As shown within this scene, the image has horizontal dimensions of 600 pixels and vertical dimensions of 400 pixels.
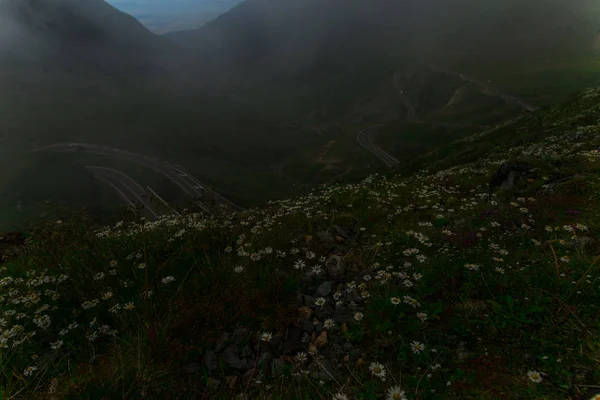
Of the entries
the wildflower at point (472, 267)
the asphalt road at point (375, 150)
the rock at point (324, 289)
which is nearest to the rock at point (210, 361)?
the rock at point (324, 289)

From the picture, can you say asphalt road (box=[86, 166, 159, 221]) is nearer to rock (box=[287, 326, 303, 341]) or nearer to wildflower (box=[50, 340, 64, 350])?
wildflower (box=[50, 340, 64, 350])

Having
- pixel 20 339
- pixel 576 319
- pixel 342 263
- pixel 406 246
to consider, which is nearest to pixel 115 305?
pixel 20 339

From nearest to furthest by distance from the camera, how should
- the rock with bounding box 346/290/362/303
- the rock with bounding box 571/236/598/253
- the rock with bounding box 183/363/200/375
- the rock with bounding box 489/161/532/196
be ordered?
the rock with bounding box 183/363/200/375, the rock with bounding box 346/290/362/303, the rock with bounding box 571/236/598/253, the rock with bounding box 489/161/532/196

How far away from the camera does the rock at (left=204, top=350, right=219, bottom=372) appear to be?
14.9 ft

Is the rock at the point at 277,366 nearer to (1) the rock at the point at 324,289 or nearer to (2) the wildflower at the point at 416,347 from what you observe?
(1) the rock at the point at 324,289

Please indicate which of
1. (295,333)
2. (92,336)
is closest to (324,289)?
(295,333)

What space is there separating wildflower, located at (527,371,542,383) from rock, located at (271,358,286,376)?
2.90 meters

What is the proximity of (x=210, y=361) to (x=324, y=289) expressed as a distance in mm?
2267

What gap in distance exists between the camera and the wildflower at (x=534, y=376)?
11.6 ft

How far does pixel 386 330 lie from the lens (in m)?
4.68

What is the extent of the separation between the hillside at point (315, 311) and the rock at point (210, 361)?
1cm

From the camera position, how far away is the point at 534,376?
3.57 metres

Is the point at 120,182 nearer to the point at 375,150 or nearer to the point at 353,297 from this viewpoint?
the point at 375,150

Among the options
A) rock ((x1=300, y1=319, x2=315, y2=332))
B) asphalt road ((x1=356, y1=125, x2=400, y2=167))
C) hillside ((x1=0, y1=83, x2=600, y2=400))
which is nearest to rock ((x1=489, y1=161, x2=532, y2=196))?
hillside ((x1=0, y1=83, x2=600, y2=400))
